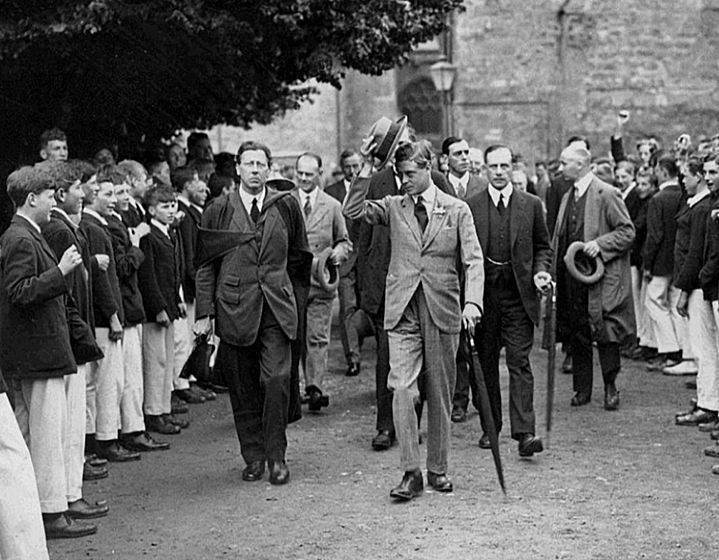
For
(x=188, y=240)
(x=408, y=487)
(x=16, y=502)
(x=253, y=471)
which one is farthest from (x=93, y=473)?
(x=16, y=502)

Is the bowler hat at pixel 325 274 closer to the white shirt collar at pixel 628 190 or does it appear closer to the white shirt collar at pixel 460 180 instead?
the white shirt collar at pixel 460 180

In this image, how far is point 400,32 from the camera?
13.3 meters

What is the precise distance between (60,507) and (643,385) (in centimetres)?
707

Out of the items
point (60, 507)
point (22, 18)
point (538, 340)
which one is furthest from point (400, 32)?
point (60, 507)

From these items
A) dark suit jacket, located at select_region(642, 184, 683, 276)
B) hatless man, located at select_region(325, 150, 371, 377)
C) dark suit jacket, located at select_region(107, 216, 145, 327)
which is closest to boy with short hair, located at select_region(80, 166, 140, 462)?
dark suit jacket, located at select_region(107, 216, 145, 327)

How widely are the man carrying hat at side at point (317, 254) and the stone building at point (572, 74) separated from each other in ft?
61.7

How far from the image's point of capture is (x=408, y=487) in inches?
324

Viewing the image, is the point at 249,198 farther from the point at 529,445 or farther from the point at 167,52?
the point at 167,52

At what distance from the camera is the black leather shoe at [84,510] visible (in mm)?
8023

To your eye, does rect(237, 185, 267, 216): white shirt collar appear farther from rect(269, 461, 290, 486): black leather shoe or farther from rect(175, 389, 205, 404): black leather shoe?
rect(175, 389, 205, 404): black leather shoe

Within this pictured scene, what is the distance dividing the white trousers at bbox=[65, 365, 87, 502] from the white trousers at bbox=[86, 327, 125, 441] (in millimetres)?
1171

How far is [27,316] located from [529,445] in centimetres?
375

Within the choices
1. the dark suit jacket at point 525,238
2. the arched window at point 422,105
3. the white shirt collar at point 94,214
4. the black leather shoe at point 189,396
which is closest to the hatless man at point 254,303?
the white shirt collar at point 94,214

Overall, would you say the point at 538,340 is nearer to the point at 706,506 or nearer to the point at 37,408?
the point at 706,506
